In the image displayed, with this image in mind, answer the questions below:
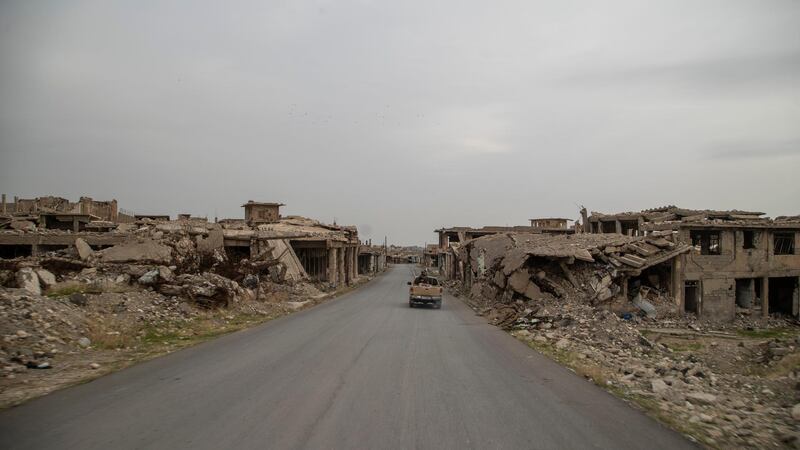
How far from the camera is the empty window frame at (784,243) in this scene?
29.1 m

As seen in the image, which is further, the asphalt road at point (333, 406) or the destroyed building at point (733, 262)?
the destroyed building at point (733, 262)

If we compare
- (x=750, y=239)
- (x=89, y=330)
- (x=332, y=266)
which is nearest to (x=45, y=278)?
(x=89, y=330)

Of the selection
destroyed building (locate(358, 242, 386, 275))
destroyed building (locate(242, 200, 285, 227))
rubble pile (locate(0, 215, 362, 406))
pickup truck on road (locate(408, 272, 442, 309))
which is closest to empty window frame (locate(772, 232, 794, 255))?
pickup truck on road (locate(408, 272, 442, 309))

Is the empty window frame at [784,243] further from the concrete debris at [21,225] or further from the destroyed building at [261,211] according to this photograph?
the concrete debris at [21,225]

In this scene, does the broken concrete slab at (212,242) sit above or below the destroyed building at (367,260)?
above

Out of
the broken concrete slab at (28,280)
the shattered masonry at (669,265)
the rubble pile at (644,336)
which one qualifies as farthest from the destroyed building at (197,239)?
the shattered masonry at (669,265)

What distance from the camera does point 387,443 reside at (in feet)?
18.3

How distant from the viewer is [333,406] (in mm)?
7016

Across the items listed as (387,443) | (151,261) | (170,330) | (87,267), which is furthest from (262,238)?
(387,443)

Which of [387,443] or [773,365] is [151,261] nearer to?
[387,443]

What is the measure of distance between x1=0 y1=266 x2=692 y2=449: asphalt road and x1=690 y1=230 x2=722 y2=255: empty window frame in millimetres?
20539

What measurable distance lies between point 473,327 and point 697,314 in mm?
14692

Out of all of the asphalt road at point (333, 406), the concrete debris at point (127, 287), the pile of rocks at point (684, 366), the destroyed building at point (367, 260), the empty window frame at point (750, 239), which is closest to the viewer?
the asphalt road at point (333, 406)

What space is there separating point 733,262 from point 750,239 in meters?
2.70
